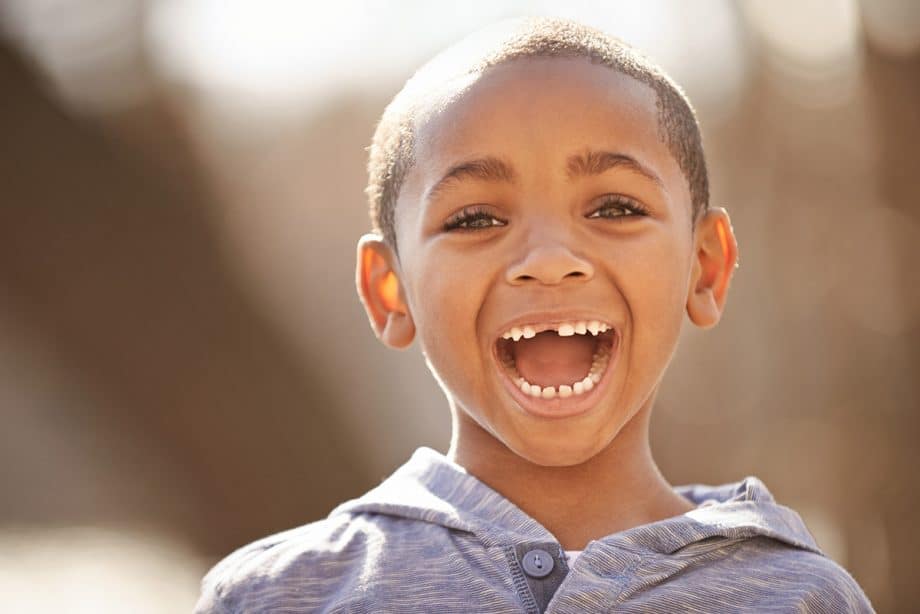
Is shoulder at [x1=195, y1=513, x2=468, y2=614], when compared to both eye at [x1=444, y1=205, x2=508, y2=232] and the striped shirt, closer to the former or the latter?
the striped shirt

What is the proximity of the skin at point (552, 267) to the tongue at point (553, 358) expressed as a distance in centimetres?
7

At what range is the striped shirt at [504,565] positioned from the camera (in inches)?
65.6

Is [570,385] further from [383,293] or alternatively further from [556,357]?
[383,293]

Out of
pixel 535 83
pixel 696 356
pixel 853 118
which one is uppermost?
pixel 853 118

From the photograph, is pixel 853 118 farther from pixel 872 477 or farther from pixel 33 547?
pixel 33 547

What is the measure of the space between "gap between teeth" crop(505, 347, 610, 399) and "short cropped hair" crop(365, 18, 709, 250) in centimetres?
34

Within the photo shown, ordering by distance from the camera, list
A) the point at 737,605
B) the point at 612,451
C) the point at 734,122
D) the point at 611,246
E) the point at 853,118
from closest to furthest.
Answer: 1. the point at 737,605
2. the point at 611,246
3. the point at 612,451
4. the point at 853,118
5. the point at 734,122

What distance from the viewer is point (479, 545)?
5.72 feet

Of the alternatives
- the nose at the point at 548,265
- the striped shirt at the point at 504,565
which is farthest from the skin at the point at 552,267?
the striped shirt at the point at 504,565

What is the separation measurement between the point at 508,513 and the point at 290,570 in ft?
1.07

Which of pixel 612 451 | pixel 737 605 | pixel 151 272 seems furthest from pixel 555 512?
pixel 151 272

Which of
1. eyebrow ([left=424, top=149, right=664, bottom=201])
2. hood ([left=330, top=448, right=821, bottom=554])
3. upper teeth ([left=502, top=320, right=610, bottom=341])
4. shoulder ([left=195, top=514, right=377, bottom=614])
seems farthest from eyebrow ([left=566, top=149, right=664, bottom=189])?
shoulder ([left=195, top=514, right=377, bottom=614])

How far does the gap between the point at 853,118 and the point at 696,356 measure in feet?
3.25

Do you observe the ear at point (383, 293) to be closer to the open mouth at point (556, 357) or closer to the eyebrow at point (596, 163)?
the open mouth at point (556, 357)
